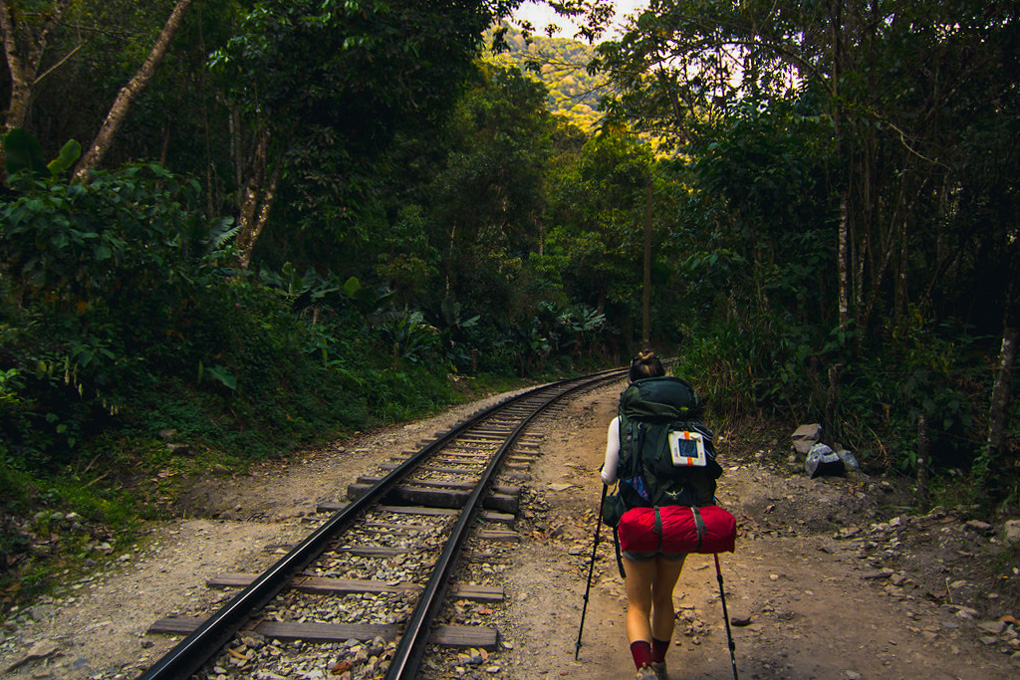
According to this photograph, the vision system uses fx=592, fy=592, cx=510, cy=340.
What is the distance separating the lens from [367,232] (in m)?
Result: 15.6

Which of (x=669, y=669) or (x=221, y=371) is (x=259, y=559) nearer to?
(x=669, y=669)

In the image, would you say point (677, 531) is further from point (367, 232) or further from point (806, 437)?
point (367, 232)

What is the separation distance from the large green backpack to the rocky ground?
1.19 m

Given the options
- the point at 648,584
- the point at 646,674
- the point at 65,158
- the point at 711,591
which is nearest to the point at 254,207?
the point at 65,158

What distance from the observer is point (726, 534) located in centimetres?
286

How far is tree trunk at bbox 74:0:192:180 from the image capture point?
28.0 feet

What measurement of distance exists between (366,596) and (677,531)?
229cm

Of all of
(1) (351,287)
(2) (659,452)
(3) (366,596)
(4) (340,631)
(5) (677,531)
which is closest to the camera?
(5) (677,531)

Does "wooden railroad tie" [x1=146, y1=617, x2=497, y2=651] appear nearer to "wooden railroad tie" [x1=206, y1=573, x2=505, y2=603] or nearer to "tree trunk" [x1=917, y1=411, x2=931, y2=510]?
"wooden railroad tie" [x1=206, y1=573, x2=505, y2=603]

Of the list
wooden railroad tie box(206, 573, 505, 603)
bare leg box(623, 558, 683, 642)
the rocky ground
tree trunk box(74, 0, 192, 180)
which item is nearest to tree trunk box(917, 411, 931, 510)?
the rocky ground

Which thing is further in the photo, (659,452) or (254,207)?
(254,207)

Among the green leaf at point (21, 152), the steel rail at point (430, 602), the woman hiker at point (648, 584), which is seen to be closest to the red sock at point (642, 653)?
the woman hiker at point (648, 584)

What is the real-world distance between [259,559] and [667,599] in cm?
318

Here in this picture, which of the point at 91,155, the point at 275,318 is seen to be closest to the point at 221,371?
the point at 275,318
